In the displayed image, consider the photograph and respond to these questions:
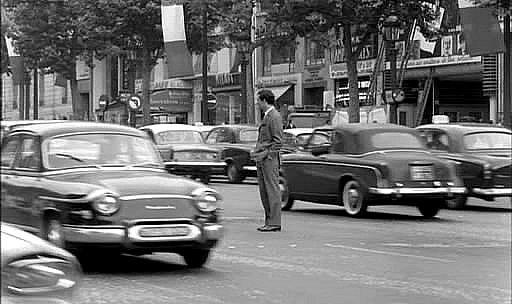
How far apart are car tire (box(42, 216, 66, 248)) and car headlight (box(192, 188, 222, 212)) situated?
1.24 meters

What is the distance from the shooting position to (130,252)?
9375mm

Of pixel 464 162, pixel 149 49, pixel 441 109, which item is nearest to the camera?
pixel 464 162

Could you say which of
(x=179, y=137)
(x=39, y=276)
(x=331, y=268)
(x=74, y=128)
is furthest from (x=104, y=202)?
(x=179, y=137)

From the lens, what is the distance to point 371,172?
15.5 metres

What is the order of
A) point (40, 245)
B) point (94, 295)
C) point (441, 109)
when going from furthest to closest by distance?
point (441, 109), point (94, 295), point (40, 245)

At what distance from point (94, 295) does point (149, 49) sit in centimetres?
3695

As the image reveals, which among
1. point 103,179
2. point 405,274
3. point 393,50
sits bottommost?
point 405,274

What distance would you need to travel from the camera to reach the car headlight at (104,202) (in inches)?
357

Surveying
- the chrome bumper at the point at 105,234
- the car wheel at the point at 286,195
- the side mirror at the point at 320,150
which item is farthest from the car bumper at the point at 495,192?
the chrome bumper at the point at 105,234

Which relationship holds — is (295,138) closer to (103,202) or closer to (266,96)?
(266,96)

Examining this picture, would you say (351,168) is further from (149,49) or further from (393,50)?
(149,49)

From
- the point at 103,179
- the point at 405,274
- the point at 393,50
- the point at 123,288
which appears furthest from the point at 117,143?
the point at 393,50

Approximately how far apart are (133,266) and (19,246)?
6.96m

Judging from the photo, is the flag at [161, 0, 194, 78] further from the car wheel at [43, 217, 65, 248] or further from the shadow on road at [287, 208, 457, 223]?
the car wheel at [43, 217, 65, 248]
